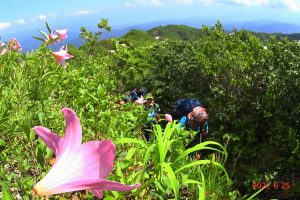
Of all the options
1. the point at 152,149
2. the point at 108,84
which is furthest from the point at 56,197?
the point at 108,84

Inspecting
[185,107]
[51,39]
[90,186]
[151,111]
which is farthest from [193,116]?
[90,186]

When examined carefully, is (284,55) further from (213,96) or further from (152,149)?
(152,149)

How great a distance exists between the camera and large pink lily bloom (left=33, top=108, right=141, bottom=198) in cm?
80

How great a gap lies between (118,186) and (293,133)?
14.8 feet

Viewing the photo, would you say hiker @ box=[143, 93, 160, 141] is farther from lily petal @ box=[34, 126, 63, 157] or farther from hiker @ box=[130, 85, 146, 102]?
lily petal @ box=[34, 126, 63, 157]

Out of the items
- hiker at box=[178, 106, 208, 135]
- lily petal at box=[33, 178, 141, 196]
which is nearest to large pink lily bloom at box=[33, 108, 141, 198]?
lily petal at box=[33, 178, 141, 196]

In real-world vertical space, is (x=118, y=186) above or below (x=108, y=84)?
above

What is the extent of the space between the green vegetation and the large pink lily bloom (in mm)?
407

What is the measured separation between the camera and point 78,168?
849 mm

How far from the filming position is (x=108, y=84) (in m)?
4.21

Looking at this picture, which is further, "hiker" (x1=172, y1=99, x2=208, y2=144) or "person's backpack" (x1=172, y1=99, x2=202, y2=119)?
"person's backpack" (x1=172, y1=99, x2=202, y2=119)

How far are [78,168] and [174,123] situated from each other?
1.60 meters

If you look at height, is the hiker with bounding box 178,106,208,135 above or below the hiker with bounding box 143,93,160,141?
below

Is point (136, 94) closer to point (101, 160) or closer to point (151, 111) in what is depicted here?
point (151, 111)
